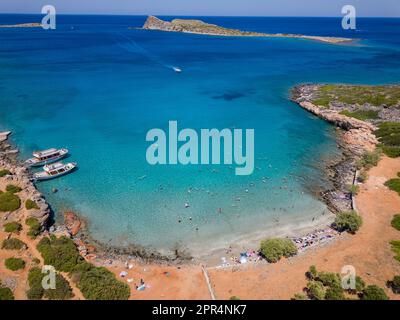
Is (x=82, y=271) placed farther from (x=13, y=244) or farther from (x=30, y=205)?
(x=30, y=205)

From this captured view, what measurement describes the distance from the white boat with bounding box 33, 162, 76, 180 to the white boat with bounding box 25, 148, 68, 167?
2724mm

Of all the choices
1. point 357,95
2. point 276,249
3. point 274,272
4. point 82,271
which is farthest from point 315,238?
point 357,95

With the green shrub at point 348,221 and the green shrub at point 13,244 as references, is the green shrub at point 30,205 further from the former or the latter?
the green shrub at point 348,221

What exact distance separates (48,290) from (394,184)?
49040mm

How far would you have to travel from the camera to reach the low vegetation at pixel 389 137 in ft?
204

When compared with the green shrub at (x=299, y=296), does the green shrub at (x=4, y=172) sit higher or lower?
higher

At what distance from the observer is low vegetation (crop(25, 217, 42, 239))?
40031 mm

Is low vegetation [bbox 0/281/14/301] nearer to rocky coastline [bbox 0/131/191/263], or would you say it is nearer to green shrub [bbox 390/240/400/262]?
rocky coastline [bbox 0/131/191/263]

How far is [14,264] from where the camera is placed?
3528 centimetres

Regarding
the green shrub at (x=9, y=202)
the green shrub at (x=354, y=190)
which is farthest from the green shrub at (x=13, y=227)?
the green shrub at (x=354, y=190)

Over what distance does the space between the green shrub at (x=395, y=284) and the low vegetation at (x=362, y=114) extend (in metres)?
52.8

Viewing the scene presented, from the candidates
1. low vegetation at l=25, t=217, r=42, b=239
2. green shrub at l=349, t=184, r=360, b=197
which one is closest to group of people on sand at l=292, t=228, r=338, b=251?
green shrub at l=349, t=184, r=360, b=197

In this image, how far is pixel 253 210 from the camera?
4772 centimetres
